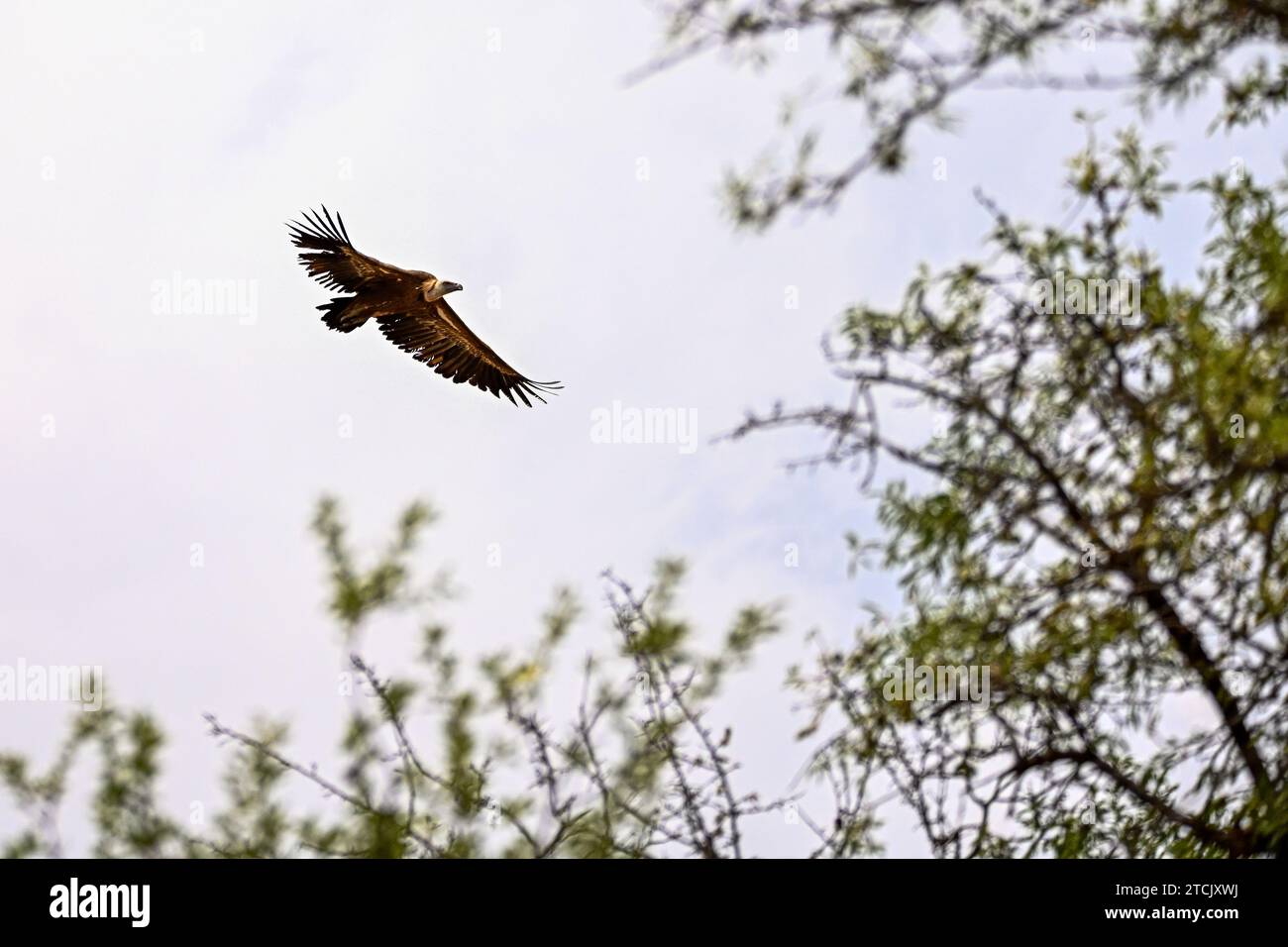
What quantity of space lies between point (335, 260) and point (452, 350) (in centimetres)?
70

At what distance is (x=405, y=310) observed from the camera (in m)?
5.84

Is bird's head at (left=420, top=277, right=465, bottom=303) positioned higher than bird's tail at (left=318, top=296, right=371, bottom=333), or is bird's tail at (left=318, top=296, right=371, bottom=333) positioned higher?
bird's head at (left=420, top=277, right=465, bottom=303)

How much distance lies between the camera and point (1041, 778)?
5.39 metres

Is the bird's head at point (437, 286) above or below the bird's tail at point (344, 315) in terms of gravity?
above

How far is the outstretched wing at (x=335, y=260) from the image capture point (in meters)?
5.50

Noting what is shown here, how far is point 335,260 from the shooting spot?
218 inches

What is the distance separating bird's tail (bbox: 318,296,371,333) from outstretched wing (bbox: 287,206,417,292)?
0.05m

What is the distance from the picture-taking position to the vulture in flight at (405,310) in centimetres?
552

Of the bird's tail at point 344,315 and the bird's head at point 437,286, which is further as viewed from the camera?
the bird's head at point 437,286

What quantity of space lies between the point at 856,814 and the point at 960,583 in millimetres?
1062

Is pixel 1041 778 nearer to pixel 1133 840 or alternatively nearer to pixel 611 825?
pixel 1133 840

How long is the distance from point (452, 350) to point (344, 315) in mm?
627

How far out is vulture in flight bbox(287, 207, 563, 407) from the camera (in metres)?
5.52

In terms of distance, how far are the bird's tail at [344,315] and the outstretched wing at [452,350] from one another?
0.22 metres
